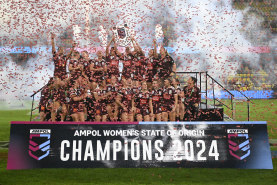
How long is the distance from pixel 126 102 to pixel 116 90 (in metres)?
0.39

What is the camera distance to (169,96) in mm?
7980

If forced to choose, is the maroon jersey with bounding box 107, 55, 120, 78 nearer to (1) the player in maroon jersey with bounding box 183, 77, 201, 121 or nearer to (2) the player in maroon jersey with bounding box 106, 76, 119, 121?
Result: (2) the player in maroon jersey with bounding box 106, 76, 119, 121

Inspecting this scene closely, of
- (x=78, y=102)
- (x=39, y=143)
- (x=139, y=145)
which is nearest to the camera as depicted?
(x=39, y=143)

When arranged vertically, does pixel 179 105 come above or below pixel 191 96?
below

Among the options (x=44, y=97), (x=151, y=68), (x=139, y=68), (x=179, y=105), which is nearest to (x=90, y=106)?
(x=44, y=97)

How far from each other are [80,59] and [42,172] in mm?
3839

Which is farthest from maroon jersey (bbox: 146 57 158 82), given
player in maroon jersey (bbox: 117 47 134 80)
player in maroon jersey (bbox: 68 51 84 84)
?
player in maroon jersey (bbox: 68 51 84 84)

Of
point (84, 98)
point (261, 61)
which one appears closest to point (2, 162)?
point (84, 98)

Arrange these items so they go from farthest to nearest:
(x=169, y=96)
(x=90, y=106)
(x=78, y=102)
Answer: (x=90, y=106) < (x=169, y=96) < (x=78, y=102)

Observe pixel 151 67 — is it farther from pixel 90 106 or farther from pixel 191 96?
pixel 90 106

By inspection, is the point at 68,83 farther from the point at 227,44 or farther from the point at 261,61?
the point at 261,61

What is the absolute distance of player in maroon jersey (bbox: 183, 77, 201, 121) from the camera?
8258 millimetres

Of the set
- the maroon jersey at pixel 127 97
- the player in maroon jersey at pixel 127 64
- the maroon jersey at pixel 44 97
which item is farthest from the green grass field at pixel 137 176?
the player in maroon jersey at pixel 127 64

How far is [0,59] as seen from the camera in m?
24.5
